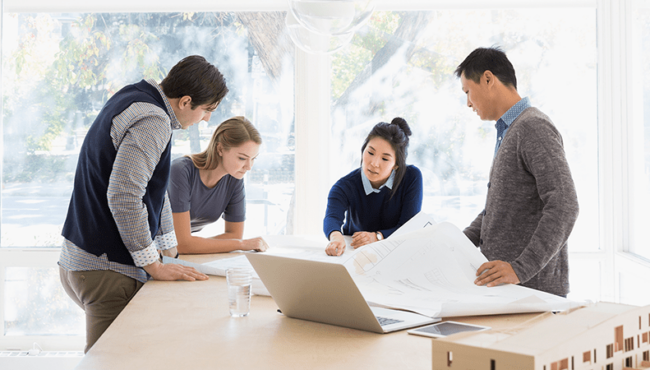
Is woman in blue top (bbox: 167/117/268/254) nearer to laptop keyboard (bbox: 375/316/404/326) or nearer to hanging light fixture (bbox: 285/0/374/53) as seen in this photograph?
hanging light fixture (bbox: 285/0/374/53)

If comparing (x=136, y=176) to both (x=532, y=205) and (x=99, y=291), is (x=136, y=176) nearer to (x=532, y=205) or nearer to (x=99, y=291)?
(x=99, y=291)

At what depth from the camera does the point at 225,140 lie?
2.21 metres

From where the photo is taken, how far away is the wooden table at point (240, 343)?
83 centimetres

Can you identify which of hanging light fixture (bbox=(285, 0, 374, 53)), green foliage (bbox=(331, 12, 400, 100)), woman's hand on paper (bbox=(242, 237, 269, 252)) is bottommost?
woman's hand on paper (bbox=(242, 237, 269, 252))

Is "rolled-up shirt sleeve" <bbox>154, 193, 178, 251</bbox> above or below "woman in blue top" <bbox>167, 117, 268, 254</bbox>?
below

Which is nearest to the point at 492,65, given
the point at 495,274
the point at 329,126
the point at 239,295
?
the point at 495,274

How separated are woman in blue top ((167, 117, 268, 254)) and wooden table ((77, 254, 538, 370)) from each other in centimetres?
86

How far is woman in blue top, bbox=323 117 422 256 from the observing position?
236 cm

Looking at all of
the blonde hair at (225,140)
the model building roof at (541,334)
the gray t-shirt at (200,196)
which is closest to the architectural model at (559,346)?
the model building roof at (541,334)

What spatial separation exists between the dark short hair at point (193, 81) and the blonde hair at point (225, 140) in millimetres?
526

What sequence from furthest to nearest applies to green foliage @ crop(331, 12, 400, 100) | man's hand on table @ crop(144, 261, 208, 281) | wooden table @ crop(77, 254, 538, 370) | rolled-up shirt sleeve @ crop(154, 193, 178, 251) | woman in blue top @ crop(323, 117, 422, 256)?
green foliage @ crop(331, 12, 400, 100), woman in blue top @ crop(323, 117, 422, 256), rolled-up shirt sleeve @ crop(154, 193, 178, 251), man's hand on table @ crop(144, 261, 208, 281), wooden table @ crop(77, 254, 538, 370)

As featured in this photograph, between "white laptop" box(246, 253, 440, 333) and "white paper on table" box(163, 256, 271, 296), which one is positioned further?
"white paper on table" box(163, 256, 271, 296)

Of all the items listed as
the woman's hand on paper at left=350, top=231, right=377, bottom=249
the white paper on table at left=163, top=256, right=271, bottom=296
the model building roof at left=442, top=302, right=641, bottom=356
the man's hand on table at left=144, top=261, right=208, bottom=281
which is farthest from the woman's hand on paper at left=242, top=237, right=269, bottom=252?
the model building roof at left=442, top=302, right=641, bottom=356

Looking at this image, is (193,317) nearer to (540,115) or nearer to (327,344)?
(327,344)
